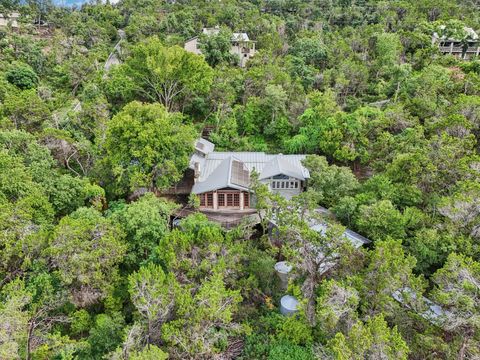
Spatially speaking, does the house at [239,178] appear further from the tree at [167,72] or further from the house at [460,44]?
the house at [460,44]

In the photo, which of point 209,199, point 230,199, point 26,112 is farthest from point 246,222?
point 26,112

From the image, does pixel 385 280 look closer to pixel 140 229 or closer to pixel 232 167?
pixel 140 229

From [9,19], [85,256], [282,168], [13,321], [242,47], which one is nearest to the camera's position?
[13,321]

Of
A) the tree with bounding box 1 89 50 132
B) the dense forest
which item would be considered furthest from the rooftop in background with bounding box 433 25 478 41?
the tree with bounding box 1 89 50 132

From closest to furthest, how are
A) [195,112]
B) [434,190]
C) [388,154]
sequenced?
[434,190], [388,154], [195,112]

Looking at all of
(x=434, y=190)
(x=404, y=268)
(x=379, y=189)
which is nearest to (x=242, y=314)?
(x=404, y=268)

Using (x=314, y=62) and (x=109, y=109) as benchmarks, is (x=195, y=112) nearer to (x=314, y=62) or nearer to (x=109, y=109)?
(x=109, y=109)

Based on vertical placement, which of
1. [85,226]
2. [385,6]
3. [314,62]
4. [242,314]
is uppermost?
[385,6]

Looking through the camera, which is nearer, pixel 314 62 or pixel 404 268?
pixel 404 268
